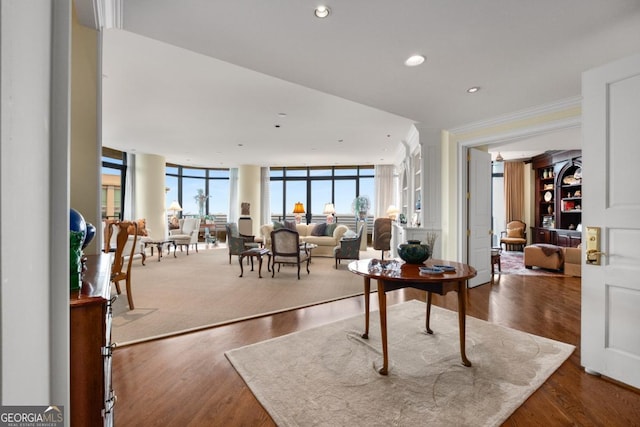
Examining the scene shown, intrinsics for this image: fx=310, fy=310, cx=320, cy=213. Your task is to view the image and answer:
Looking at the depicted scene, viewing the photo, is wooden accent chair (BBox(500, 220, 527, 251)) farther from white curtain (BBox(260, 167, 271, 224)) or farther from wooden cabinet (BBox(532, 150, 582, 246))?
white curtain (BBox(260, 167, 271, 224))

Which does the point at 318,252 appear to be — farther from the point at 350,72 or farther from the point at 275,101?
the point at 350,72

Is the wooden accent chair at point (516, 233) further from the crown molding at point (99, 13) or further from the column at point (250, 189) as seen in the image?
the crown molding at point (99, 13)

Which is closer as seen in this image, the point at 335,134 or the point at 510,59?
the point at 510,59

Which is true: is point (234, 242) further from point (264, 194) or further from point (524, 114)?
point (524, 114)

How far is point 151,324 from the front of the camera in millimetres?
3172

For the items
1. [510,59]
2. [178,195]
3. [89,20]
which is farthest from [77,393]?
[178,195]

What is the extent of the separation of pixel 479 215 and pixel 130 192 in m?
8.97

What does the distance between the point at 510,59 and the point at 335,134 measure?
3.93 metres

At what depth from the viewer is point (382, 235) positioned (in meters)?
8.04

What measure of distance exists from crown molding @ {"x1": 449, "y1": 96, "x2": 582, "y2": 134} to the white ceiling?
9cm

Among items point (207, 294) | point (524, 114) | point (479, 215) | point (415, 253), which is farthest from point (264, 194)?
point (415, 253)

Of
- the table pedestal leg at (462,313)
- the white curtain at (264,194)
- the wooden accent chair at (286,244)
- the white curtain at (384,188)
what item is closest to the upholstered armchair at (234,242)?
the wooden accent chair at (286,244)

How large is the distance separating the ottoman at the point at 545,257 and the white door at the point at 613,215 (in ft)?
14.8

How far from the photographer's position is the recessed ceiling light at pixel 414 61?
2705mm
